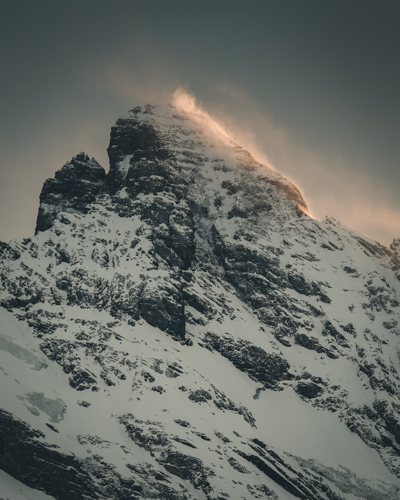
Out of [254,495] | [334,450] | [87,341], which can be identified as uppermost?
[334,450]

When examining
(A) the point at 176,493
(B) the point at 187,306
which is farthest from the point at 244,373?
(A) the point at 176,493

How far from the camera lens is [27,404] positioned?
145 metres

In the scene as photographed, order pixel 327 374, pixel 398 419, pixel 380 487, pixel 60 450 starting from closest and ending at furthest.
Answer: pixel 60 450
pixel 380 487
pixel 398 419
pixel 327 374

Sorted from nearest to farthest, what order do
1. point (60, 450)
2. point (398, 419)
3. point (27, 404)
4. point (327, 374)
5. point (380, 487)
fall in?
point (60, 450) → point (27, 404) → point (380, 487) → point (398, 419) → point (327, 374)

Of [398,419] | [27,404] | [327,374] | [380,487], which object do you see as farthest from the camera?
[327,374]

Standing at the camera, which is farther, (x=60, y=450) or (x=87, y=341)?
(x=87, y=341)

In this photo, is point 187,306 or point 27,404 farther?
point 187,306

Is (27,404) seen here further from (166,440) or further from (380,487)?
(380,487)

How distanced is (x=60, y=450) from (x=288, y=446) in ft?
198

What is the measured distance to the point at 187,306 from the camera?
200m

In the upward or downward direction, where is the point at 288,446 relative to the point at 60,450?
upward

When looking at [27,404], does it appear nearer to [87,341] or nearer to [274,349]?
[87,341]

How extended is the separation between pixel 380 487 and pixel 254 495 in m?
39.1

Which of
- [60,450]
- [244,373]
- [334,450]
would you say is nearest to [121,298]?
[244,373]
